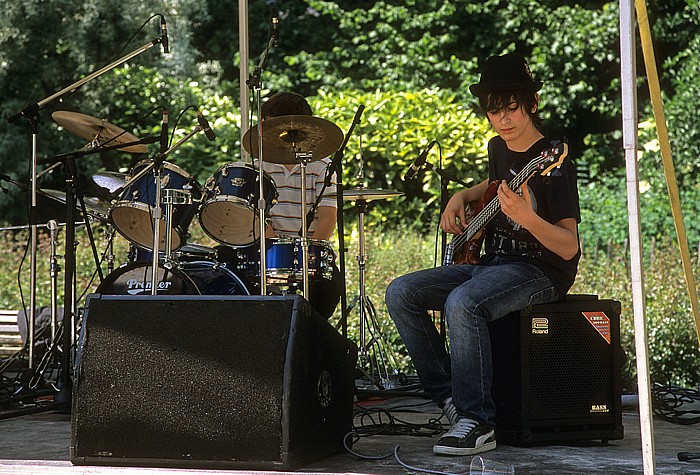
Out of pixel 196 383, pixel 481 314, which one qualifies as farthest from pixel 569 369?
pixel 196 383

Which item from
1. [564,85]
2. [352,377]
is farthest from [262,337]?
[564,85]

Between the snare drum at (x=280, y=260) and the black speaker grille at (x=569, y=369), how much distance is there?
1.37 meters

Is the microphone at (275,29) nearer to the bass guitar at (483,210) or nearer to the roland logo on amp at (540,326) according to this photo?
the bass guitar at (483,210)

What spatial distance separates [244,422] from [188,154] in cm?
680

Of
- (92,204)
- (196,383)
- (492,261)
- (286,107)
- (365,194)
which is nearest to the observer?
(196,383)

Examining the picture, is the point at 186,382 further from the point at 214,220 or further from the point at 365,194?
the point at 365,194

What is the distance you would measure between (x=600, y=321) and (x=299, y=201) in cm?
172

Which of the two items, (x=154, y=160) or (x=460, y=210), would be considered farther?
(x=154, y=160)

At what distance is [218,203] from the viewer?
12.9 ft

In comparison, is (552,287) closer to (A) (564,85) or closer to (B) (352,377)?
(B) (352,377)

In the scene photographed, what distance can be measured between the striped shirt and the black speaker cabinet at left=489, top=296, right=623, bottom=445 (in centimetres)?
145

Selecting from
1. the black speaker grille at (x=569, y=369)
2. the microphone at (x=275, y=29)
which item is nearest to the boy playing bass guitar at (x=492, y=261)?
the black speaker grille at (x=569, y=369)

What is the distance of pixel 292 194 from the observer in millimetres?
4340

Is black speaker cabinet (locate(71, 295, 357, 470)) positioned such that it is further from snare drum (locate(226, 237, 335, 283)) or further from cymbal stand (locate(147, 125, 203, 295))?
snare drum (locate(226, 237, 335, 283))
